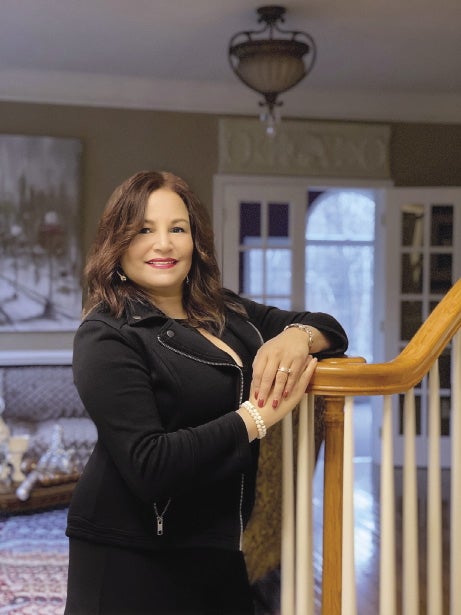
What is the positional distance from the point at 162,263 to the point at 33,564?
2.81 metres

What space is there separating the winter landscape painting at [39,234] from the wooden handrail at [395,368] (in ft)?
15.0

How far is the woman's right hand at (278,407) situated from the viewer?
1.25 m

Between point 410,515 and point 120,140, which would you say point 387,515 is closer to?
point 410,515

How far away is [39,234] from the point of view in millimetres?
5746

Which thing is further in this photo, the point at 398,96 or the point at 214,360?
the point at 398,96

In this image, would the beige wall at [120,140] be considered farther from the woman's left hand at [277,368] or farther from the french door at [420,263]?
the woman's left hand at [277,368]

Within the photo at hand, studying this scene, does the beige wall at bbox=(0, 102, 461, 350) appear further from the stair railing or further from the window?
the stair railing

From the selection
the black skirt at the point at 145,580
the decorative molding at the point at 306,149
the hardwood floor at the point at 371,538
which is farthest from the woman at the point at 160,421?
the decorative molding at the point at 306,149

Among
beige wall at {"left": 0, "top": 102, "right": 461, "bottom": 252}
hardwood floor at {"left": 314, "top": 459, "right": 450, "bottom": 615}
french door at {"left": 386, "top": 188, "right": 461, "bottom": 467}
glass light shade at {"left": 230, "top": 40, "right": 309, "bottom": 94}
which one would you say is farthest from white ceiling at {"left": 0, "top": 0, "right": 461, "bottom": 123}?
hardwood floor at {"left": 314, "top": 459, "right": 450, "bottom": 615}

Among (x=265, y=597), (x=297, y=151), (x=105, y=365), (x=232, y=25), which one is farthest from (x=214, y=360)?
(x=297, y=151)

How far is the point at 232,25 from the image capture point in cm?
443

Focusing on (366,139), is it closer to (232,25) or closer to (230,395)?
(232,25)

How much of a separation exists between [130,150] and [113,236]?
472 cm

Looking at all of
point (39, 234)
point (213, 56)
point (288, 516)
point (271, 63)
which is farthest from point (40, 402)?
point (288, 516)
